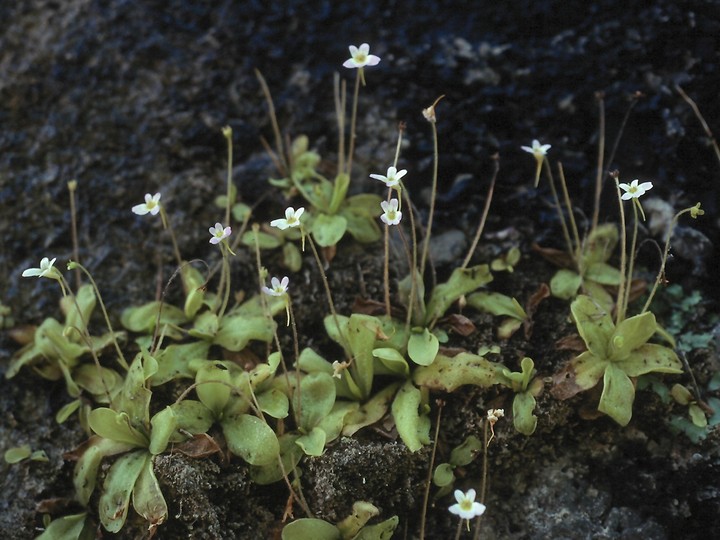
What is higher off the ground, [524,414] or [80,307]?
[80,307]

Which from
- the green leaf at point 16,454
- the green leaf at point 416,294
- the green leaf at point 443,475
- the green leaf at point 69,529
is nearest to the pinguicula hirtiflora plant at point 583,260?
the green leaf at point 416,294

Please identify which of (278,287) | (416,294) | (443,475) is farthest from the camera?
(416,294)

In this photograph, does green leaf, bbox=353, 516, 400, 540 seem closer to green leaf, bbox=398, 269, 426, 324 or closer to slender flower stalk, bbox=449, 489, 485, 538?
slender flower stalk, bbox=449, 489, 485, 538

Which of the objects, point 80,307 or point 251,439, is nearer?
point 251,439

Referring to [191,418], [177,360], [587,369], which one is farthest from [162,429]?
[587,369]

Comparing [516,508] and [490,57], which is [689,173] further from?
[516,508]

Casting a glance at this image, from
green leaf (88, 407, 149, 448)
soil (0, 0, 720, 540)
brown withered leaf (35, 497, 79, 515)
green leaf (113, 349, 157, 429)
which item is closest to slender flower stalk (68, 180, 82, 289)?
soil (0, 0, 720, 540)

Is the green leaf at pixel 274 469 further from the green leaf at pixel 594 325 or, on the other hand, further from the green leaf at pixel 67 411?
the green leaf at pixel 594 325

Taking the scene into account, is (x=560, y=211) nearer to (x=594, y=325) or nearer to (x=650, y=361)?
(x=594, y=325)
